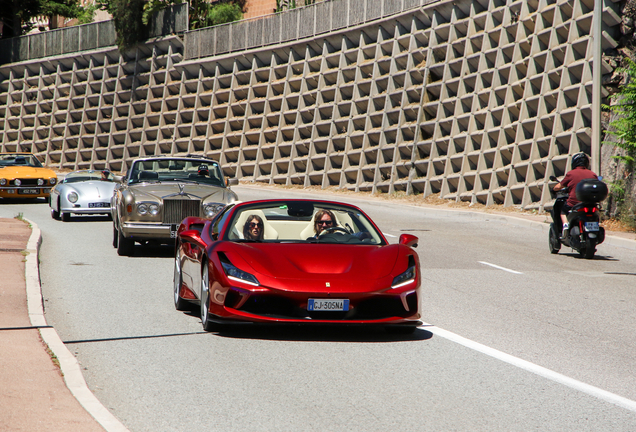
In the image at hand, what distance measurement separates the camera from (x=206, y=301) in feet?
25.6

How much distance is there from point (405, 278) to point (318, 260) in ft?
2.68

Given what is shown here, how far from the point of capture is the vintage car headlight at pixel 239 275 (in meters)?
7.29

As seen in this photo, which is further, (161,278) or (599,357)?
(161,278)

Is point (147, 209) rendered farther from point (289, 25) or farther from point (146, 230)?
point (289, 25)

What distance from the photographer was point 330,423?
5.05 metres

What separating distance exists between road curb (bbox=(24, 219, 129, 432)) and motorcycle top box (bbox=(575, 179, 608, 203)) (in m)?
9.66

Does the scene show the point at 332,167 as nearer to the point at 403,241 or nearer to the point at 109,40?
the point at 109,40

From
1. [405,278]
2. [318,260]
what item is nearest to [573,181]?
[405,278]

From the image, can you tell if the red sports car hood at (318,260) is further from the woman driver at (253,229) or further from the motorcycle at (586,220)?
the motorcycle at (586,220)

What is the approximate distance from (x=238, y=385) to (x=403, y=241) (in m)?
2.87

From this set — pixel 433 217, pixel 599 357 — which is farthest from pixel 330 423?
pixel 433 217

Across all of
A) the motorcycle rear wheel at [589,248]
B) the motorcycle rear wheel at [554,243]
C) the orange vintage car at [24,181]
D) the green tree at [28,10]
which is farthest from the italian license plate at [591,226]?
the green tree at [28,10]

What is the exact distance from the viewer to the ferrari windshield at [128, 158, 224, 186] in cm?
1565

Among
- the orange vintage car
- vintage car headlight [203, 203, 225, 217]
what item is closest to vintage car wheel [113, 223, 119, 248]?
vintage car headlight [203, 203, 225, 217]
